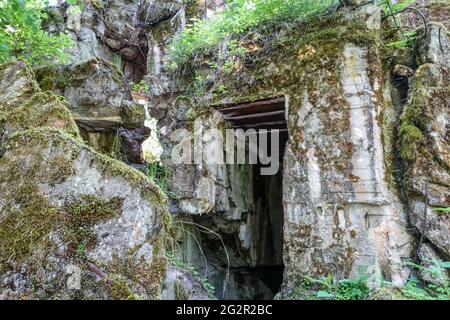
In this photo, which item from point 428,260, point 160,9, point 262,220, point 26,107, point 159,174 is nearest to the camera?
point 26,107

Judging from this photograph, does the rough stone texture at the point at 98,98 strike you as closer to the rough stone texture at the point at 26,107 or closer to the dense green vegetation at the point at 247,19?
the dense green vegetation at the point at 247,19

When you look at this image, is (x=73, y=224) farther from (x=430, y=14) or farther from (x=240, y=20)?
(x=430, y=14)

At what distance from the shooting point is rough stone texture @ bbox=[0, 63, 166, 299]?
204cm

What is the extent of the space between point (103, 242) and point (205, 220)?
3700mm

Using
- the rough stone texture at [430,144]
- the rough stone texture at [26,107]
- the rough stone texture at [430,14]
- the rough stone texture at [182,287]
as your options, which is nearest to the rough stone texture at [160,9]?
the rough stone texture at [430,14]

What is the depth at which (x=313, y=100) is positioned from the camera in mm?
4520

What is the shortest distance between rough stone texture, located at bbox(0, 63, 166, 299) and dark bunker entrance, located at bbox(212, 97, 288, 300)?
3077 millimetres

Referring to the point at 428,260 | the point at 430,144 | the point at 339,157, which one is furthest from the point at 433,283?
the point at 339,157

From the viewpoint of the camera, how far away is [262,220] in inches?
280

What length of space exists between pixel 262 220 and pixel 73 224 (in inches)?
207

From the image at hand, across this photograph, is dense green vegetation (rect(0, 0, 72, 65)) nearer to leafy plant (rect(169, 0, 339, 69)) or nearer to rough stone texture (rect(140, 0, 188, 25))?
leafy plant (rect(169, 0, 339, 69))

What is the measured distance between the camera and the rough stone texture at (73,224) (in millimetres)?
2045

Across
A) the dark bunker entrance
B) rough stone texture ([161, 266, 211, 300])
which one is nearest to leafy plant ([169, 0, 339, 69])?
the dark bunker entrance
